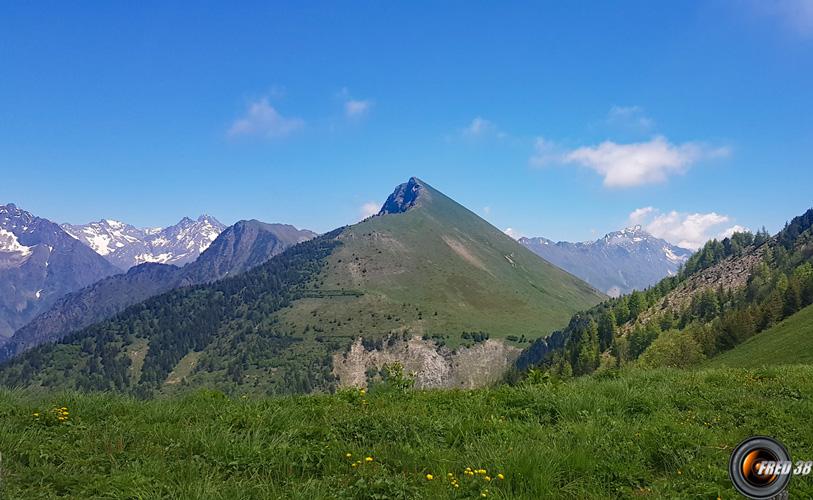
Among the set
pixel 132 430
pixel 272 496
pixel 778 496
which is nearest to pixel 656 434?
pixel 778 496

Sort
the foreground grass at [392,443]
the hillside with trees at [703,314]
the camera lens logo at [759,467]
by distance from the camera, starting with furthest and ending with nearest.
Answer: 1. the hillside with trees at [703,314]
2. the foreground grass at [392,443]
3. the camera lens logo at [759,467]

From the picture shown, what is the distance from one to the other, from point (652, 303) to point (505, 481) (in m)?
208

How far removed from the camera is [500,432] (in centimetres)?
1014

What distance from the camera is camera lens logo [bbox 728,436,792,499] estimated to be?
152 inches

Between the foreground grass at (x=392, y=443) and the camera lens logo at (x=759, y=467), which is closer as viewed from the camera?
the camera lens logo at (x=759, y=467)

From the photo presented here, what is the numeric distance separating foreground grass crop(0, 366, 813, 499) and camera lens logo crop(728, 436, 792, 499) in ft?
12.4

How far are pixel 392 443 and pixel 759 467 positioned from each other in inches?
264

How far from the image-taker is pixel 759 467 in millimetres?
3967

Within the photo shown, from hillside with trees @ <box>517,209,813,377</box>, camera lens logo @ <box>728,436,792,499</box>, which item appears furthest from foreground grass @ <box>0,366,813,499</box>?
hillside with trees @ <box>517,209,813,377</box>

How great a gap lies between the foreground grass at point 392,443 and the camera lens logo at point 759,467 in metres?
3.77

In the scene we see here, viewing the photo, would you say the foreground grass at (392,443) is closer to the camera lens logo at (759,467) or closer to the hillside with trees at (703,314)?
the camera lens logo at (759,467)

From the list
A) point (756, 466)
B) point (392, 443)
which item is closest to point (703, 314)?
point (392, 443)

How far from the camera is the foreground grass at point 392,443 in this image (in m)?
7.37

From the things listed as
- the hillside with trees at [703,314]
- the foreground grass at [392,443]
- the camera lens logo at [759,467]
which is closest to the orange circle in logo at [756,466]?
the camera lens logo at [759,467]
